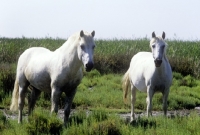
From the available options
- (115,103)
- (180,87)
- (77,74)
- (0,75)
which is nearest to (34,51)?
(77,74)

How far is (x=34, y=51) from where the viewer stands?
9234mm

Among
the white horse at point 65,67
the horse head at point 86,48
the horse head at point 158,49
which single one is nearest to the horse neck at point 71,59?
the white horse at point 65,67

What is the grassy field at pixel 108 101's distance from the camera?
290 inches

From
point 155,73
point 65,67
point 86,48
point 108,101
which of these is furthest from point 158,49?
point 108,101

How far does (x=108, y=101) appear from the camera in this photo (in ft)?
44.7

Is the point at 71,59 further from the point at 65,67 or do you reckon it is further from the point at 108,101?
the point at 108,101

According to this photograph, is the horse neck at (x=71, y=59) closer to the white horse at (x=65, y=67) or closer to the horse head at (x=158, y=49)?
the white horse at (x=65, y=67)

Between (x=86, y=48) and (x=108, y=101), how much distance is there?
6320mm

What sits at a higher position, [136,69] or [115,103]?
[136,69]

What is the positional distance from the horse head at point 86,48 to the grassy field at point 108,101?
1150mm

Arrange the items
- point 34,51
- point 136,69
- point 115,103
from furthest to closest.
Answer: point 115,103 → point 136,69 → point 34,51

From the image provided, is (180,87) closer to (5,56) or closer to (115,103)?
(115,103)

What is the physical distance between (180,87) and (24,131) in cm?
1013

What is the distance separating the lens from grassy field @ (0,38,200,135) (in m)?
7.38
